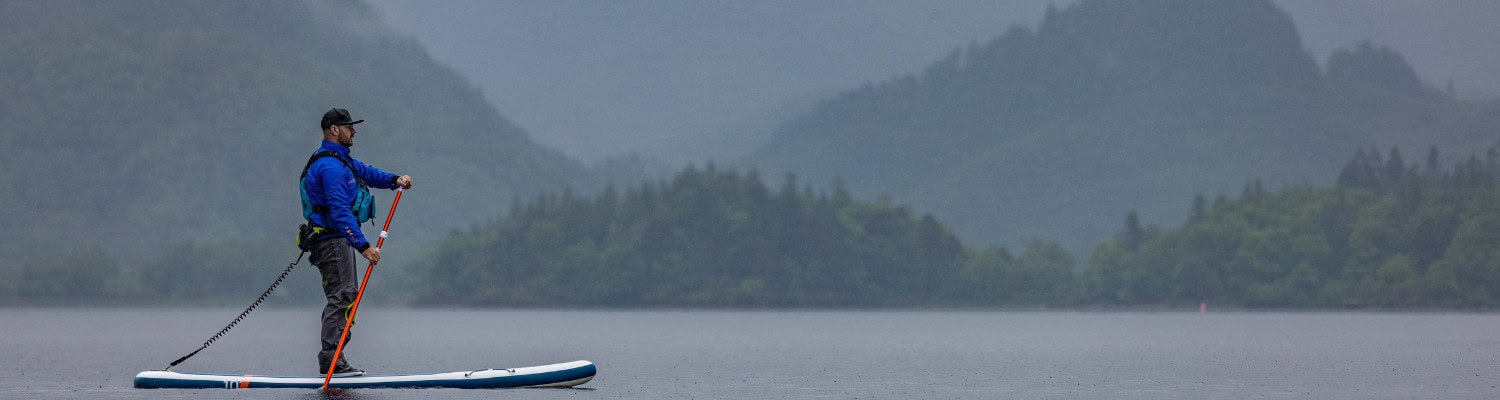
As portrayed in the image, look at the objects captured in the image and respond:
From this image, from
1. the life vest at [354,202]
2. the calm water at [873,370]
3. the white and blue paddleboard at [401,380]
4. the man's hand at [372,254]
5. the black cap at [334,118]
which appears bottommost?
the white and blue paddleboard at [401,380]

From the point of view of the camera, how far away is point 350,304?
1097 inches

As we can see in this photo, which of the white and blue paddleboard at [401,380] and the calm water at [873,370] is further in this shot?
the calm water at [873,370]

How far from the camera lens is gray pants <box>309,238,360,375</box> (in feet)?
91.2

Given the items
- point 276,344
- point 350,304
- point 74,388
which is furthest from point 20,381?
point 276,344

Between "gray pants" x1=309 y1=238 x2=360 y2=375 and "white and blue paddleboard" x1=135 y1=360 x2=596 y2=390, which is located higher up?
"gray pants" x1=309 y1=238 x2=360 y2=375

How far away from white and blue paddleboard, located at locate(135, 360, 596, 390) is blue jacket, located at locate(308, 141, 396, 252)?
1835 mm

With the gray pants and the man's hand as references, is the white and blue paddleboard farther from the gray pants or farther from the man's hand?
the man's hand

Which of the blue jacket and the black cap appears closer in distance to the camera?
the blue jacket

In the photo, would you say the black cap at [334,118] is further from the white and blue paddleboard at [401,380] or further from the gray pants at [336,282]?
the white and blue paddleboard at [401,380]

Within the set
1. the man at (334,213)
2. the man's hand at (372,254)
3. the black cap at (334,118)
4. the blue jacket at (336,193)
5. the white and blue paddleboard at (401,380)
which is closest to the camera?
the man's hand at (372,254)

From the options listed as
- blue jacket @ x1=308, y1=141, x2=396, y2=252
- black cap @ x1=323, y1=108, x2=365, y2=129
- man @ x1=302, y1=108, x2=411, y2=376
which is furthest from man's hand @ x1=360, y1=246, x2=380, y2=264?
black cap @ x1=323, y1=108, x2=365, y2=129

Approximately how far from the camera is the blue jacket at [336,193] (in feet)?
89.9

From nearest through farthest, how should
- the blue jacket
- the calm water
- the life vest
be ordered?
the blue jacket → the life vest → the calm water

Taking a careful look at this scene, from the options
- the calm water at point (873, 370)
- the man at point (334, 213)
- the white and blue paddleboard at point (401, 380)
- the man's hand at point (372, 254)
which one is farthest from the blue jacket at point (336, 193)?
the calm water at point (873, 370)
